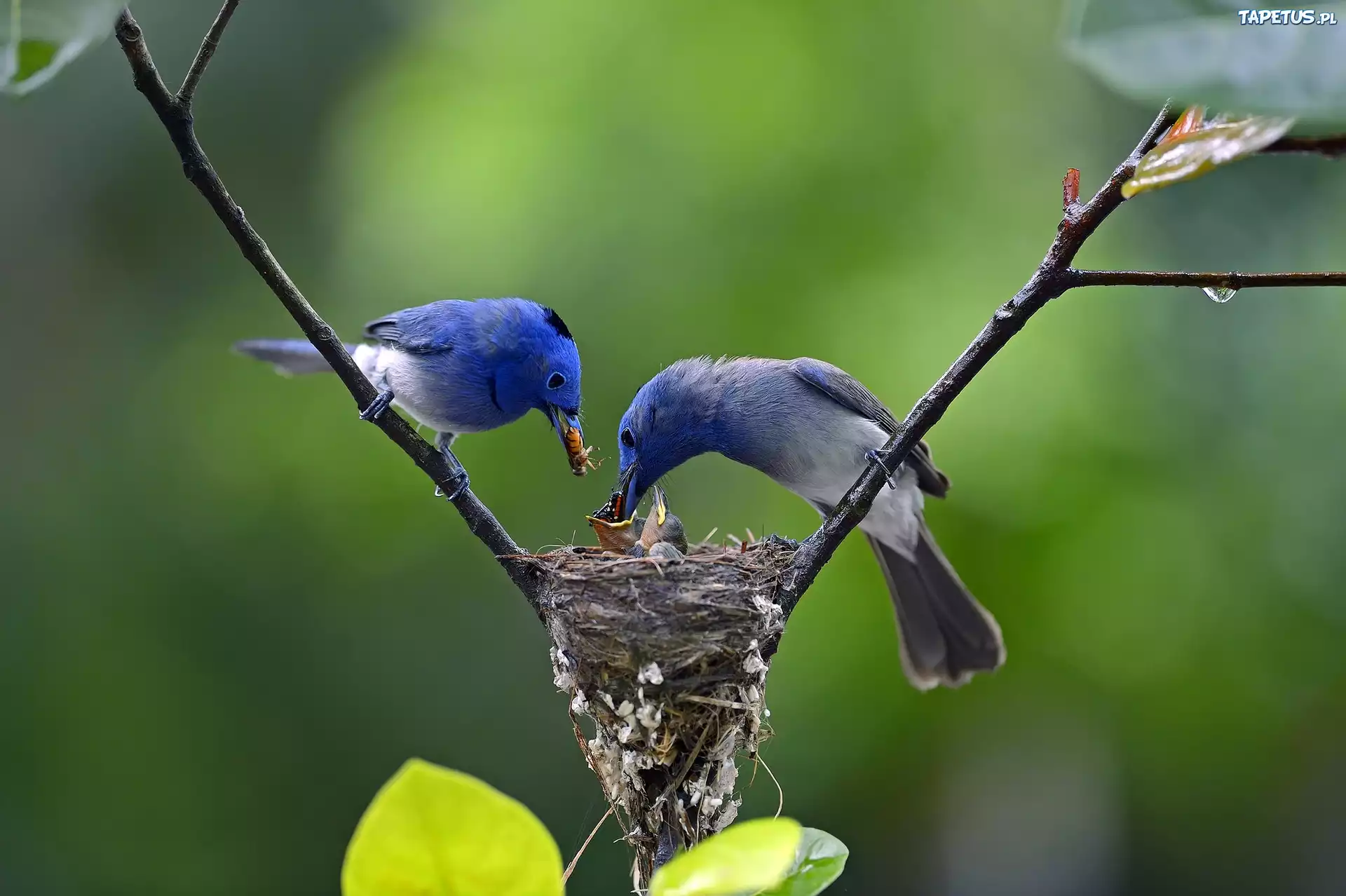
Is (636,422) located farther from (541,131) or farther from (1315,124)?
(1315,124)

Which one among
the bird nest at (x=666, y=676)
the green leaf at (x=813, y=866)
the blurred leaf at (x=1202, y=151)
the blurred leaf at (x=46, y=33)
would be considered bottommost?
the bird nest at (x=666, y=676)

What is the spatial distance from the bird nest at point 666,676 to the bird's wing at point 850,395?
73 centimetres

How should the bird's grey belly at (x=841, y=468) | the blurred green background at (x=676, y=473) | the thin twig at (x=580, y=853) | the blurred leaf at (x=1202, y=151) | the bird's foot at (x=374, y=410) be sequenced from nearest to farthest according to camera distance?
the blurred leaf at (x=1202, y=151)
the thin twig at (x=580, y=853)
the bird's foot at (x=374, y=410)
the bird's grey belly at (x=841, y=468)
the blurred green background at (x=676, y=473)

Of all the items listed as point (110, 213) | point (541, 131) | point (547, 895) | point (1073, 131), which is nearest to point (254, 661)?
point (110, 213)

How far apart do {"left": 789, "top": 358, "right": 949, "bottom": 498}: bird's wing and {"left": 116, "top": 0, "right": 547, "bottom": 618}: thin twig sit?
4.03 ft

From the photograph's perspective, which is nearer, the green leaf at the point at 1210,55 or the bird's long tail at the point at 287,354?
the green leaf at the point at 1210,55

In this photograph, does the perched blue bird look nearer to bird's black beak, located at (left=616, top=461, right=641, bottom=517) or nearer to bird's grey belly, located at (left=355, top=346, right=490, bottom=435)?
bird's black beak, located at (left=616, top=461, right=641, bottom=517)

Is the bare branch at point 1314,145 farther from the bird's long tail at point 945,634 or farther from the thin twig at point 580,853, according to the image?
the bird's long tail at point 945,634

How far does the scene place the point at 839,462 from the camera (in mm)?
3180

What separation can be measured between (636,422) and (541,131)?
1747 millimetres

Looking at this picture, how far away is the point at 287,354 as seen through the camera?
329 centimetres

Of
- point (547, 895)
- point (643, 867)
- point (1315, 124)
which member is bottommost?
point (643, 867)

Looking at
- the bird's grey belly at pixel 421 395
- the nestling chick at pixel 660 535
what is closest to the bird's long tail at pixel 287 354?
the bird's grey belly at pixel 421 395

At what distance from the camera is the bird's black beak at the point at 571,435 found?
306 cm
